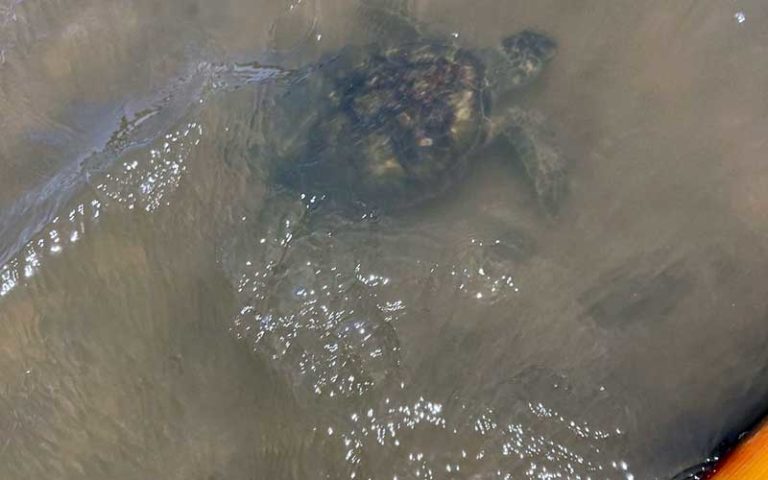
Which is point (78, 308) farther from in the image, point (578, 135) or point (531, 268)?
point (578, 135)

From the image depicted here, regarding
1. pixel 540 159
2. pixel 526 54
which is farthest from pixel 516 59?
pixel 540 159

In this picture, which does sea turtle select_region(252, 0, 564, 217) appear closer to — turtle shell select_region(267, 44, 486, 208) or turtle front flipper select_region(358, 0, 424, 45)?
turtle shell select_region(267, 44, 486, 208)

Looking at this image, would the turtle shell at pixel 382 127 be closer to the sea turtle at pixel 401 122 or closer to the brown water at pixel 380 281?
the sea turtle at pixel 401 122

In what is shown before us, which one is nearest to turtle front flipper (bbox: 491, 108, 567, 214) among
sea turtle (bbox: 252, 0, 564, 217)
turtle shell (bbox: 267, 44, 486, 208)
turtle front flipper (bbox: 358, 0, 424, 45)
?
sea turtle (bbox: 252, 0, 564, 217)

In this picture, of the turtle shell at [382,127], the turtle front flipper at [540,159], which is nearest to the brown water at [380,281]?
the turtle front flipper at [540,159]

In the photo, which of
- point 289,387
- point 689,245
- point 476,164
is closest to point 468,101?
point 476,164

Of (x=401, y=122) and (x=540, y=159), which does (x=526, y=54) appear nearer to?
(x=540, y=159)
